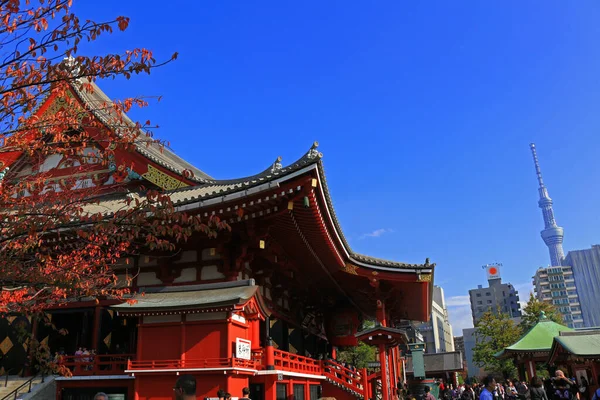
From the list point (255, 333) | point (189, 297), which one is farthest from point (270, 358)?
point (189, 297)

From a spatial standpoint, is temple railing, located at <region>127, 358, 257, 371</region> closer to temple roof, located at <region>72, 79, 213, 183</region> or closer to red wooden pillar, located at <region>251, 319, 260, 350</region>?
red wooden pillar, located at <region>251, 319, 260, 350</region>

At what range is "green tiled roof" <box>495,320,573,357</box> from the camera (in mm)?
27325

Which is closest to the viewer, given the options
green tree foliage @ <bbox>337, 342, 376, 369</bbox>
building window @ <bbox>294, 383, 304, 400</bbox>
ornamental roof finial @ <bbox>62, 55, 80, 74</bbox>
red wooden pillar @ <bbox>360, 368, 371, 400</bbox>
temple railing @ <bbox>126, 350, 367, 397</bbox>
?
ornamental roof finial @ <bbox>62, 55, 80, 74</bbox>

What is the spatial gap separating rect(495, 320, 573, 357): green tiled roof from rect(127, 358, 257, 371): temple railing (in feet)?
68.1

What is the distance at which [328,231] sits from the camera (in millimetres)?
15758

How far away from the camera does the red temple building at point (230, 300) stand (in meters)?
12.4

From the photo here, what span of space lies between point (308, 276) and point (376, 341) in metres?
4.23

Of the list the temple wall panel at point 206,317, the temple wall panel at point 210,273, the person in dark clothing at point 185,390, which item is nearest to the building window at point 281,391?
the temple wall panel at point 206,317

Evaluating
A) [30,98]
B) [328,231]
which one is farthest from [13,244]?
[328,231]

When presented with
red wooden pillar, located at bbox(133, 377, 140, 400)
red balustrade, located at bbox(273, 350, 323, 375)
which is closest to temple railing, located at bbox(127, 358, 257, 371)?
red wooden pillar, located at bbox(133, 377, 140, 400)

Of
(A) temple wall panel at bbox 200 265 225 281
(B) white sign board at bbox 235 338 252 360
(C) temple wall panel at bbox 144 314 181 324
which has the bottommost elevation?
(B) white sign board at bbox 235 338 252 360

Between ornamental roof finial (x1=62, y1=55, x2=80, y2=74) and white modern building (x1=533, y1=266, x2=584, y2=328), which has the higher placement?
white modern building (x1=533, y1=266, x2=584, y2=328)

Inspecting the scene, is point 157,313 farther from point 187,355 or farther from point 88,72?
point 88,72

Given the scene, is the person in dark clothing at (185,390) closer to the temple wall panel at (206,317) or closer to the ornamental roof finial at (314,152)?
the temple wall panel at (206,317)
